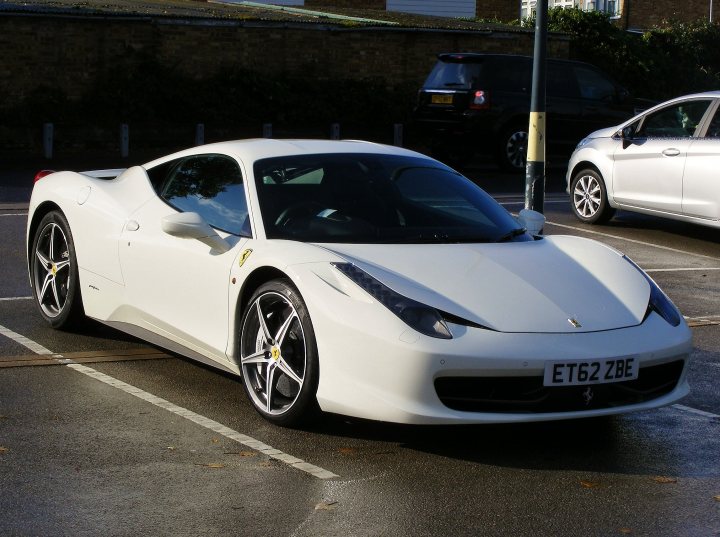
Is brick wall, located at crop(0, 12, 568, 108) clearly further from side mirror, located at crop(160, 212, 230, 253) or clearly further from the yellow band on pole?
side mirror, located at crop(160, 212, 230, 253)

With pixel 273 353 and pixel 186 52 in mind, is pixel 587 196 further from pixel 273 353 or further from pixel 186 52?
pixel 186 52

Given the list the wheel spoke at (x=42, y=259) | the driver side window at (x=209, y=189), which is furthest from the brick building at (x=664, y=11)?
the driver side window at (x=209, y=189)

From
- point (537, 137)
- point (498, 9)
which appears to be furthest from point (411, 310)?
point (498, 9)

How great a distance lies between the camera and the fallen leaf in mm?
4879

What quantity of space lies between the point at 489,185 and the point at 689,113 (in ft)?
21.8

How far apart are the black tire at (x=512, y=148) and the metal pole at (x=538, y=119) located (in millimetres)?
9207

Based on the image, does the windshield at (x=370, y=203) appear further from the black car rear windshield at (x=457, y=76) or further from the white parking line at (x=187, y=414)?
the black car rear windshield at (x=457, y=76)

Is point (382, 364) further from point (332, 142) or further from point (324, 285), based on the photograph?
point (332, 142)

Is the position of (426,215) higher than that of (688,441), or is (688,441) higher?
(426,215)

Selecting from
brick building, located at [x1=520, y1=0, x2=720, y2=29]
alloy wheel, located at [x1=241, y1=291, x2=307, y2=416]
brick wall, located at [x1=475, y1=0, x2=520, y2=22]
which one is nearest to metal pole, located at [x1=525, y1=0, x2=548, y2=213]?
alloy wheel, located at [x1=241, y1=291, x2=307, y2=416]

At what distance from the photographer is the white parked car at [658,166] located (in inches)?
503

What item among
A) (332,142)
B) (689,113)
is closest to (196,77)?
(689,113)

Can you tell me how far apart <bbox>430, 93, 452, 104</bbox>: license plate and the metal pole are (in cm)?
907

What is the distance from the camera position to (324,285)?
18.9 ft
